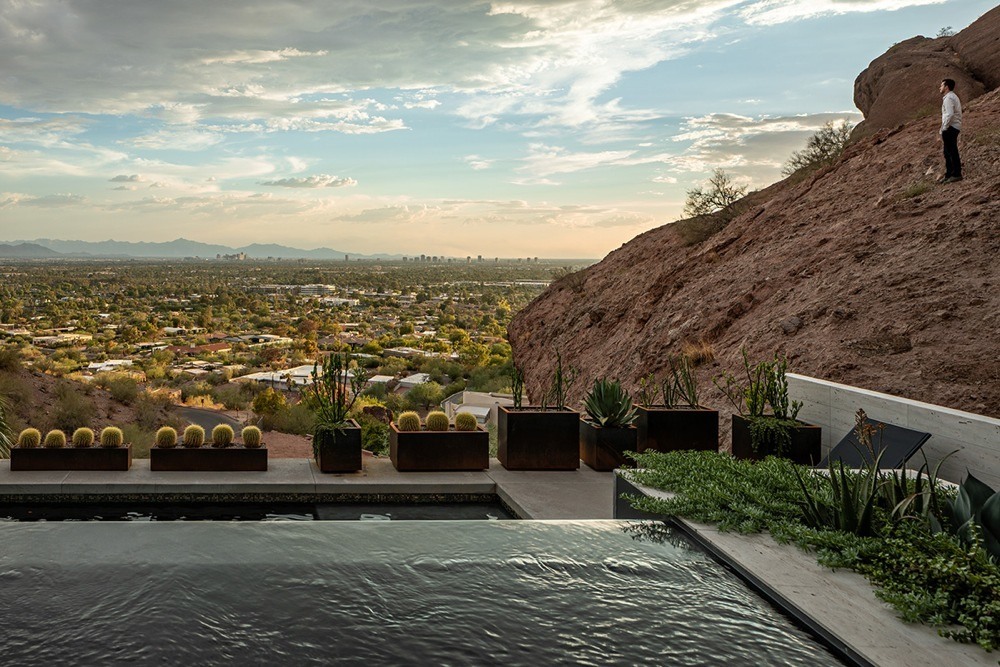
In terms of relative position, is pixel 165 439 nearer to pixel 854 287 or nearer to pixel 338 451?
pixel 338 451

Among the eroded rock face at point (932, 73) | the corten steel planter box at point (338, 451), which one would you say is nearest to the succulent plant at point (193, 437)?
the corten steel planter box at point (338, 451)

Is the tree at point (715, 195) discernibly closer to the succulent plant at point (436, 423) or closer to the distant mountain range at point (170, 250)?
the succulent plant at point (436, 423)

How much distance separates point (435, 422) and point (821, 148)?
2106 centimetres

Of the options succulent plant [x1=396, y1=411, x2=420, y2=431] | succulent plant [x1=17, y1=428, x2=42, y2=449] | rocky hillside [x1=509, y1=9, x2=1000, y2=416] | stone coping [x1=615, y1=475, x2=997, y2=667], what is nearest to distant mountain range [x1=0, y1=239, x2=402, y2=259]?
rocky hillside [x1=509, y1=9, x2=1000, y2=416]

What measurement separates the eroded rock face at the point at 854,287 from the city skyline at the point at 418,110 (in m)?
3.82

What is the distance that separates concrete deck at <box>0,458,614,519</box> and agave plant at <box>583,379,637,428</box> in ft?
2.42

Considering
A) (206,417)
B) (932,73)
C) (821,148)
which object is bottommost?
(206,417)

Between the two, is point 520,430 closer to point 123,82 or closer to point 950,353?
point 950,353

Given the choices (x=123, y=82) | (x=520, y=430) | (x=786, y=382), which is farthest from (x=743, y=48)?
(x=123, y=82)

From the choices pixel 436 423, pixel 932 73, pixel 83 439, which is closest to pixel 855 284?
pixel 436 423

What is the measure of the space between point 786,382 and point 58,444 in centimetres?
650

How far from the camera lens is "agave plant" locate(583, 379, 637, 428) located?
7.43 meters

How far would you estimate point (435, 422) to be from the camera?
23.6 feet

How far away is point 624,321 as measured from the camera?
80.4 feet
